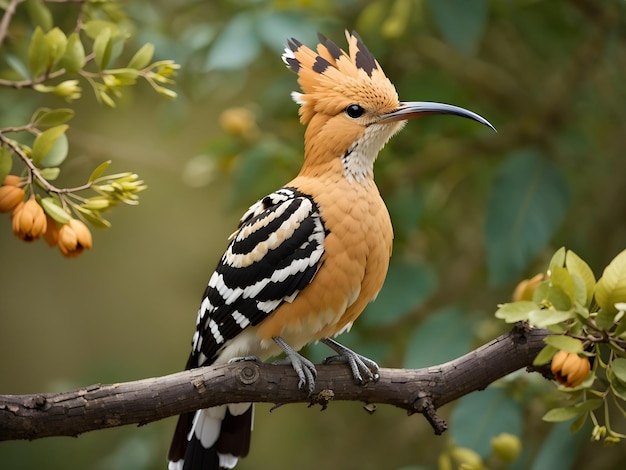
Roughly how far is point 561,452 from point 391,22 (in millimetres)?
1375

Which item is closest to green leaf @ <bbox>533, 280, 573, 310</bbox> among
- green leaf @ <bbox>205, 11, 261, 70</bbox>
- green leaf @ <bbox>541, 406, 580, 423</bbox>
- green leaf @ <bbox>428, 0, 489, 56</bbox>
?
green leaf @ <bbox>541, 406, 580, 423</bbox>

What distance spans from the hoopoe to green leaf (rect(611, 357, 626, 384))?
20.6 inches

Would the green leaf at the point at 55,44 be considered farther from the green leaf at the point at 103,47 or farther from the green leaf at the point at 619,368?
the green leaf at the point at 619,368

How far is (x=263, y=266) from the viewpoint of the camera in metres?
1.97

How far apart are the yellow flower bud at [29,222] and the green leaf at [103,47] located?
0.38 m

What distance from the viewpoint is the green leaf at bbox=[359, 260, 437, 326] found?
8.82ft

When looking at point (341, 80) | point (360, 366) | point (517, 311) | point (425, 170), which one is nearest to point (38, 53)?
point (341, 80)

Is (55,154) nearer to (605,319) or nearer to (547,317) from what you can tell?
(547,317)

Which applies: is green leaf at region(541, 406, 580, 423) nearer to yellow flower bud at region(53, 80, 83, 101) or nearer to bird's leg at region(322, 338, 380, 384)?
bird's leg at region(322, 338, 380, 384)

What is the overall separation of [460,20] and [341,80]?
2.56 ft

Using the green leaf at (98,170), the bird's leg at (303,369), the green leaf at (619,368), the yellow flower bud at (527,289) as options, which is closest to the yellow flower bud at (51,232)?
the green leaf at (98,170)

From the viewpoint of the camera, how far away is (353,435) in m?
3.69

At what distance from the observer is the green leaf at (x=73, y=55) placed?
6.22 feet

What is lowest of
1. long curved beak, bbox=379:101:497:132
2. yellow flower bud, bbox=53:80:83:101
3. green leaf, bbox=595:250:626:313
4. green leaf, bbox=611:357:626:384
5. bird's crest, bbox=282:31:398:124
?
green leaf, bbox=611:357:626:384
